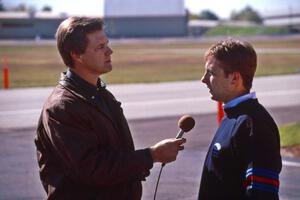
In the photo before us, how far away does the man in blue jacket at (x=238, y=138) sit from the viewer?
284 centimetres

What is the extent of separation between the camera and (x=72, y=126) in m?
2.96

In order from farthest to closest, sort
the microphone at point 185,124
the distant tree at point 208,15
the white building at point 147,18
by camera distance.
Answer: the distant tree at point 208,15 → the white building at point 147,18 → the microphone at point 185,124

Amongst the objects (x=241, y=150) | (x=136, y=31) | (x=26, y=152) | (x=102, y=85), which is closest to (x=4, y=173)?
(x=26, y=152)

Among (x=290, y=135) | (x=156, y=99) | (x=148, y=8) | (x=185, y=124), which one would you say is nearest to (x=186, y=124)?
(x=185, y=124)

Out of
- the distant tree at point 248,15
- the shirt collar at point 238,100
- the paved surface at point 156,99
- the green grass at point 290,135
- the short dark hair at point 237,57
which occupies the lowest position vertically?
the distant tree at point 248,15

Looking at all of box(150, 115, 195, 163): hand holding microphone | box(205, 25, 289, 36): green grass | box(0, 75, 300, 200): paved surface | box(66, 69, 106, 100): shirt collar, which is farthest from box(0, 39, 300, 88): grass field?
box(205, 25, 289, 36): green grass

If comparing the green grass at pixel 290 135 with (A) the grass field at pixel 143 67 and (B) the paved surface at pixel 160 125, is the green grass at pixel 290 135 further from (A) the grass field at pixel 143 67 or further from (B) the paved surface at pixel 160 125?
(A) the grass field at pixel 143 67

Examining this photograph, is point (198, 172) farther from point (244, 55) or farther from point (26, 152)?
point (244, 55)

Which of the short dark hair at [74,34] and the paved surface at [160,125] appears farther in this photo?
the paved surface at [160,125]

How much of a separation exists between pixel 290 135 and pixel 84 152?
8.86 m

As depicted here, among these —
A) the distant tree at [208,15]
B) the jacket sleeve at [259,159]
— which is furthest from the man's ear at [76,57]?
the distant tree at [208,15]

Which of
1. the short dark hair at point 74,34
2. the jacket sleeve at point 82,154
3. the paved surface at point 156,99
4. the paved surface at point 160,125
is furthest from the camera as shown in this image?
the paved surface at point 156,99

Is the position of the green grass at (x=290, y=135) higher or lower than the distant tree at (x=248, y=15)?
higher

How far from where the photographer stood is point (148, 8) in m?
110
